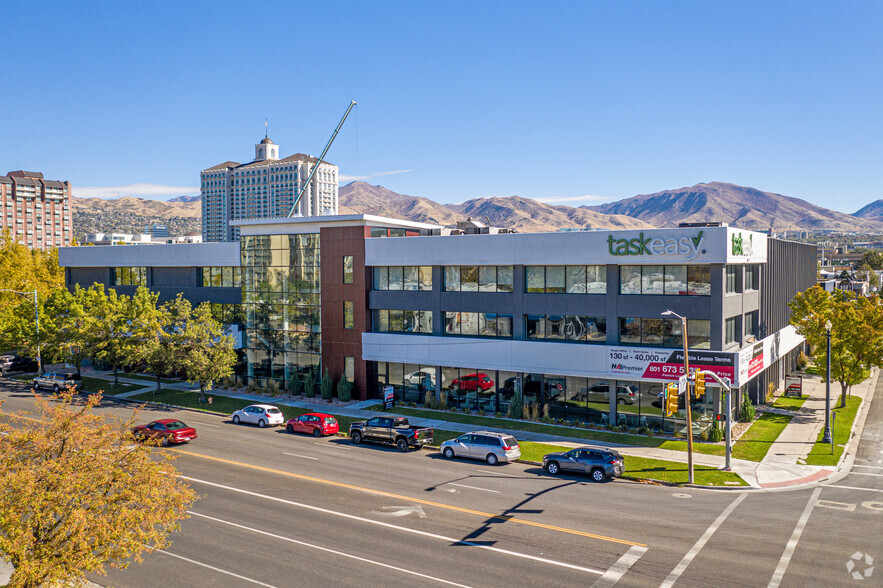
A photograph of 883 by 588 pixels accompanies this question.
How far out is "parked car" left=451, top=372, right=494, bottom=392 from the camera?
46.4 m

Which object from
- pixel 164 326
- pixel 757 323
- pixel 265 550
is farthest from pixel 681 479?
pixel 164 326

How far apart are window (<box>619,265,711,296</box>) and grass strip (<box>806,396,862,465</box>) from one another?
1072 centimetres

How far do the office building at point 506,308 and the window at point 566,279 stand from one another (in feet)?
0.31

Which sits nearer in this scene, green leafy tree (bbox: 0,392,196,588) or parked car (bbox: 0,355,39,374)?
green leafy tree (bbox: 0,392,196,588)

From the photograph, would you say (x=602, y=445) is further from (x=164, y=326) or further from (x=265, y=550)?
(x=164, y=326)

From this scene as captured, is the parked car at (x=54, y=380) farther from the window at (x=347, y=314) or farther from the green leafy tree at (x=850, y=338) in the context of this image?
the green leafy tree at (x=850, y=338)

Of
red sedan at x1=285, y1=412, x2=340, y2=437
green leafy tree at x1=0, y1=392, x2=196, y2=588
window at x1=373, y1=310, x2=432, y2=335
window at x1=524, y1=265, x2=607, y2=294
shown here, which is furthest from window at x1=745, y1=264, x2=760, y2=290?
green leafy tree at x1=0, y1=392, x2=196, y2=588

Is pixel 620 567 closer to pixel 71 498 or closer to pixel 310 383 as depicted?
pixel 71 498

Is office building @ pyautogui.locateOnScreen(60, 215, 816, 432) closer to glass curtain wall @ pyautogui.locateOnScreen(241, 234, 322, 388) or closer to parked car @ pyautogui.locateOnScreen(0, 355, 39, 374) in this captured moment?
glass curtain wall @ pyautogui.locateOnScreen(241, 234, 322, 388)

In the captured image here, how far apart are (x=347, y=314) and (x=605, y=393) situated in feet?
70.1

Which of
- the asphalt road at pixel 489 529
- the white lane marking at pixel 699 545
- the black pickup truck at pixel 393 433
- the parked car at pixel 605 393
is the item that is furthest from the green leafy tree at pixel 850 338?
the black pickup truck at pixel 393 433

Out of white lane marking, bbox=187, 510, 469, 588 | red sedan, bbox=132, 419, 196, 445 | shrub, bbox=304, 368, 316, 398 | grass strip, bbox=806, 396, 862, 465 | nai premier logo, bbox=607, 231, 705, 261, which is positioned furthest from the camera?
shrub, bbox=304, 368, 316, 398

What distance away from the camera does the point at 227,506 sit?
26.5 metres

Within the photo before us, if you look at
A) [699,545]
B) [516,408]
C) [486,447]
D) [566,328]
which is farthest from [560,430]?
[699,545]
